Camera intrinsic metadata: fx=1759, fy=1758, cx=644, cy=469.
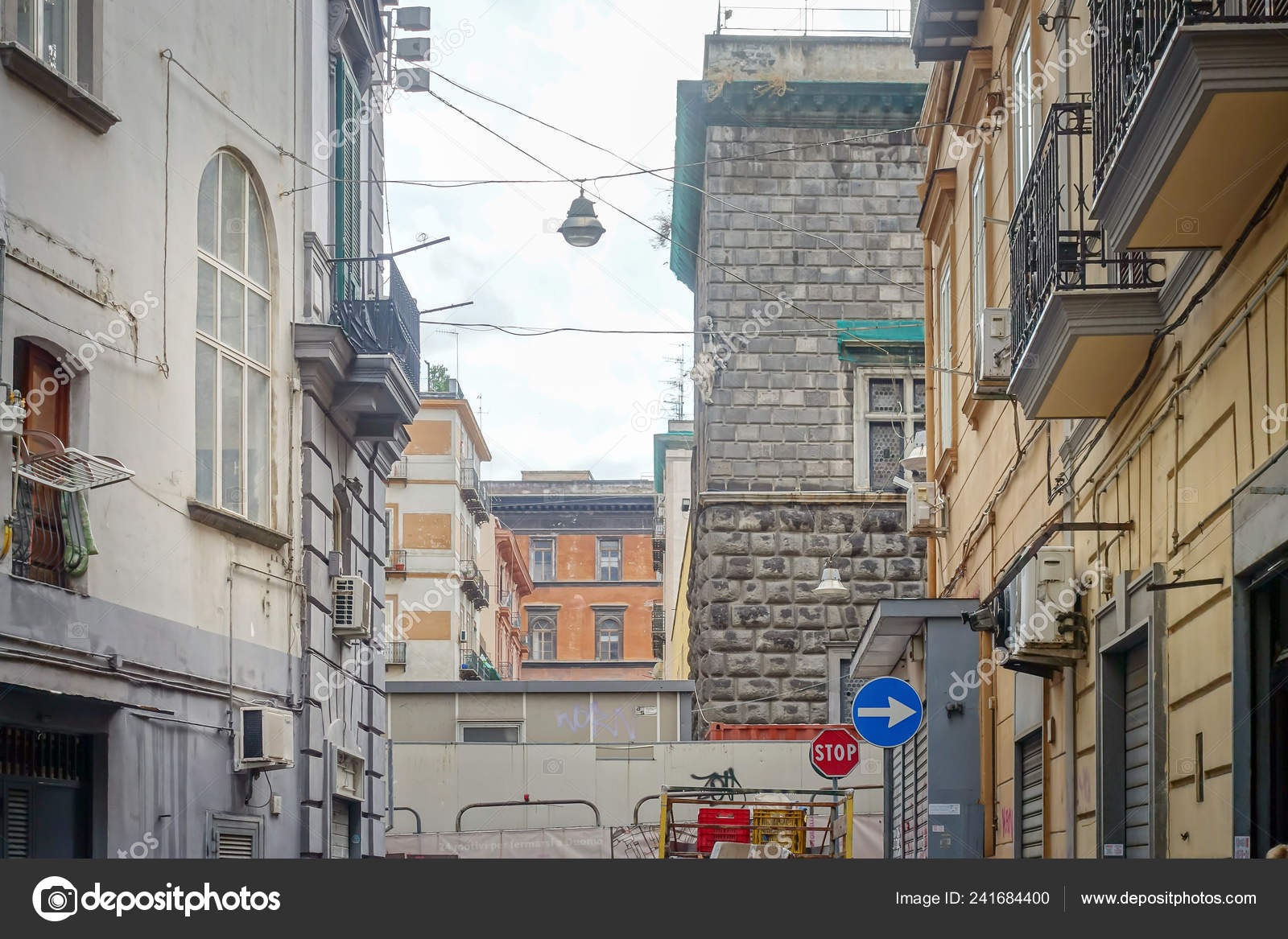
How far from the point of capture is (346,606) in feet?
62.7

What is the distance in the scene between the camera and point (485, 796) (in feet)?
99.6

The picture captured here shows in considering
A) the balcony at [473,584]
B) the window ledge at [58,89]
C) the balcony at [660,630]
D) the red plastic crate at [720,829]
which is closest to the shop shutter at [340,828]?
the red plastic crate at [720,829]

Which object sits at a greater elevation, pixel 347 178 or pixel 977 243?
pixel 347 178

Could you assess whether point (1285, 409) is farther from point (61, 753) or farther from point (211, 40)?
point (211, 40)

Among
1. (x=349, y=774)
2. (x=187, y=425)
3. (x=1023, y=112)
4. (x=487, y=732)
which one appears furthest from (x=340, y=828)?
(x=487, y=732)

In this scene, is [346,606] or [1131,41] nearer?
[1131,41]

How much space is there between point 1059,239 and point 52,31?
24.6ft

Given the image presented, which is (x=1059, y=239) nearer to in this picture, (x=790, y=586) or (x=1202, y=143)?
(x=1202, y=143)

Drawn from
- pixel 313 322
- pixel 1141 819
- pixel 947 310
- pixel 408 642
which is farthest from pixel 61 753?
pixel 408 642

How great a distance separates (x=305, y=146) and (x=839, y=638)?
40.7ft

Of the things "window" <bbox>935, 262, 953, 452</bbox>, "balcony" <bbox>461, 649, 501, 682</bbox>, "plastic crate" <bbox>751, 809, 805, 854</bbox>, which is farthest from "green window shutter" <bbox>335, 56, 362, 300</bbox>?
"balcony" <bbox>461, 649, 501, 682</bbox>

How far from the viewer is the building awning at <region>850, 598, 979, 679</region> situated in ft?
52.4

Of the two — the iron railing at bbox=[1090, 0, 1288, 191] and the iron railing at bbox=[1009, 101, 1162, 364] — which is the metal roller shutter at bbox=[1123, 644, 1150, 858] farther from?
the iron railing at bbox=[1090, 0, 1288, 191]

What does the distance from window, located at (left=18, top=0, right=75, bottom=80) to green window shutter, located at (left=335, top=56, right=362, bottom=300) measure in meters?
6.79
